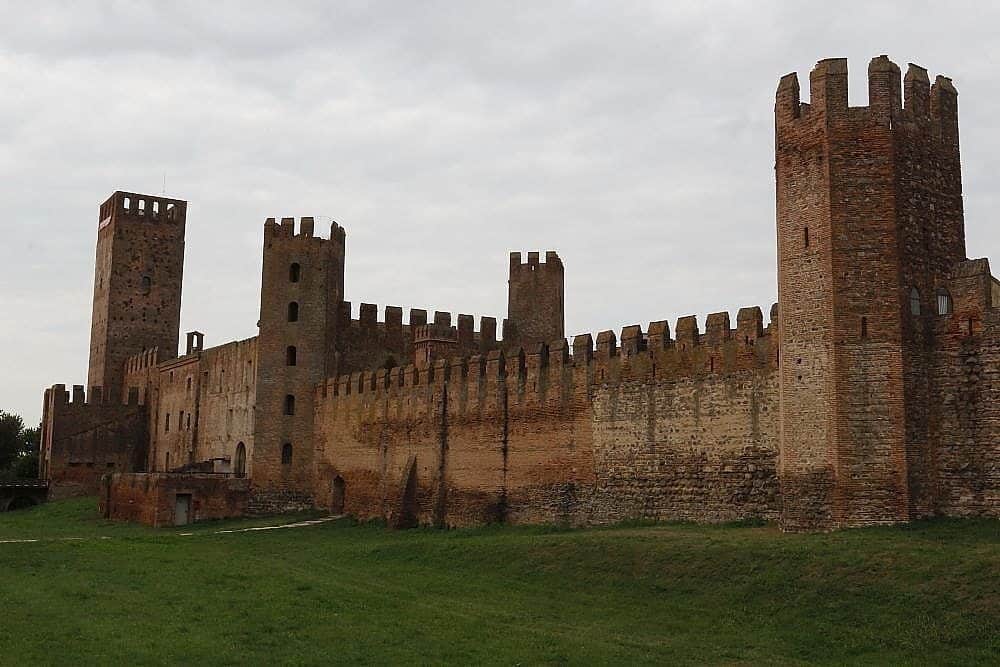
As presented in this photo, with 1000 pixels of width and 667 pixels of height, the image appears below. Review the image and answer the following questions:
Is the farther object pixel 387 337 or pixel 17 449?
pixel 17 449

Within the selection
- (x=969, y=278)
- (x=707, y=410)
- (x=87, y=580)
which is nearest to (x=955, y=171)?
(x=969, y=278)

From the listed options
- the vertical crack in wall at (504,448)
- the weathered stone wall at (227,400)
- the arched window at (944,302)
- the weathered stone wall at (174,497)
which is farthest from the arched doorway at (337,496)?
the arched window at (944,302)

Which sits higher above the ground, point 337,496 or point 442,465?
point 442,465

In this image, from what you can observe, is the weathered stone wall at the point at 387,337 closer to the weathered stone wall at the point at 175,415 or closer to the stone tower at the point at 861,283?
the weathered stone wall at the point at 175,415

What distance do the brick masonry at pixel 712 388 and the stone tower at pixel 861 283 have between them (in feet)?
0.12

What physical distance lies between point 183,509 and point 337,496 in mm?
4777

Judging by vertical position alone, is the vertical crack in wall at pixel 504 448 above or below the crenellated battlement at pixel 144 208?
below

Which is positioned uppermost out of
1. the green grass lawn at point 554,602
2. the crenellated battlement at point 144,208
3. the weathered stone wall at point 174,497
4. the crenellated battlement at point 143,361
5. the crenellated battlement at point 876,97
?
the crenellated battlement at point 144,208

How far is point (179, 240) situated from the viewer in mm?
58500

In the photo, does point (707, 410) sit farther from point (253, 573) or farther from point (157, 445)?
point (157, 445)

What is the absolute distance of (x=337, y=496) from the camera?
118 feet

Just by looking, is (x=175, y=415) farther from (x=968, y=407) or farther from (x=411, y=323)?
(x=968, y=407)

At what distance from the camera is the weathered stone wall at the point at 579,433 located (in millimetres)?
21938

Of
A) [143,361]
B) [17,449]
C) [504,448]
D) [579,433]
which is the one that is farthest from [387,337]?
[17,449]
